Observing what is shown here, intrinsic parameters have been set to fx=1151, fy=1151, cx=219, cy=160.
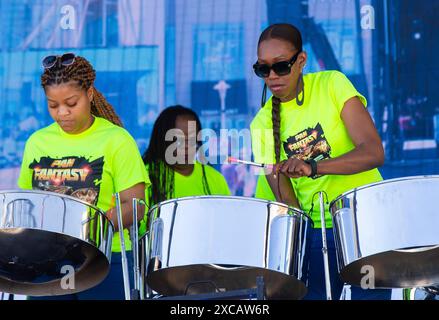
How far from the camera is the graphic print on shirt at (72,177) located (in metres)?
3.43

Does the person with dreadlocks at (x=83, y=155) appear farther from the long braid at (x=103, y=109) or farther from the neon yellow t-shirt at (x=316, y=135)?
the neon yellow t-shirt at (x=316, y=135)

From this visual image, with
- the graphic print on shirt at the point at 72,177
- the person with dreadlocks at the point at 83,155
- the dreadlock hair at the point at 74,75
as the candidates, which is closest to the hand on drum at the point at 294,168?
the person with dreadlocks at the point at 83,155

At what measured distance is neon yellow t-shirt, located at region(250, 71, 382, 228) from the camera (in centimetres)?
351

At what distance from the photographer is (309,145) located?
11.6ft

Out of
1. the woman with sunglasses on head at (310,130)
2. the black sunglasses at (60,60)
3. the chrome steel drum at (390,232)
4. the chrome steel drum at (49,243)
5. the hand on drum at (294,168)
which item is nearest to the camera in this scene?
the chrome steel drum at (390,232)

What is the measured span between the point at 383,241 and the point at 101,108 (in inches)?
49.4

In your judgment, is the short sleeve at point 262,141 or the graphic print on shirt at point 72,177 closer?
the graphic print on shirt at point 72,177

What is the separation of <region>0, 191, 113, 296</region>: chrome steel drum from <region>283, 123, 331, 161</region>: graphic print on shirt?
0.68m

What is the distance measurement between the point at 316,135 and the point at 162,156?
69 cm

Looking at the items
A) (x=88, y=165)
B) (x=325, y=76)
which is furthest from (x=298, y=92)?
(x=88, y=165)

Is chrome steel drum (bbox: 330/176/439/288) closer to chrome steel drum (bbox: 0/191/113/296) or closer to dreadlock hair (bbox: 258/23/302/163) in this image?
dreadlock hair (bbox: 258/23/302/163)

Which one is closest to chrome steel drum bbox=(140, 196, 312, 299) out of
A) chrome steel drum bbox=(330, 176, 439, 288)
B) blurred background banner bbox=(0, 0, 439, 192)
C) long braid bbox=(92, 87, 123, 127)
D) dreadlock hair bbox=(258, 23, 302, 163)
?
chrome steel drum bbox=(330, 176, 439, 288)

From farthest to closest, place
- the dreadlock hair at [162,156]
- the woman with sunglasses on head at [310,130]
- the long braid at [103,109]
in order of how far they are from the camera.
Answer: the dreadlock hair at [162,156], the long braid at [103,109], the woman with sunglasses on head at [310,130]

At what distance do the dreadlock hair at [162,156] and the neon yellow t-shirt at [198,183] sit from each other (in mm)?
12
